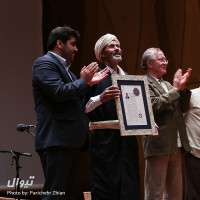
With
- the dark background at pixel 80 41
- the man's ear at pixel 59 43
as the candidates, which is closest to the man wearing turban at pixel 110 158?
the man's ear at pixel 59 43

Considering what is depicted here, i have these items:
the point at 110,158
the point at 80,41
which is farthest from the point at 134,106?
the point at 80,41

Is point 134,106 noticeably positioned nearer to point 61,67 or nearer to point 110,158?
point 110,158

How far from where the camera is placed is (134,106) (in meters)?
3.30

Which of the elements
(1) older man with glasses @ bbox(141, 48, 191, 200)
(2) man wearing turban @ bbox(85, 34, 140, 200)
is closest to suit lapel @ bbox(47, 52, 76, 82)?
(2) man wearing turban @ bbox(85, 34, 140, 200)

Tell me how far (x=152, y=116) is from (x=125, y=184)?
1.58 ft

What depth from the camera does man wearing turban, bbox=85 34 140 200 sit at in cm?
325

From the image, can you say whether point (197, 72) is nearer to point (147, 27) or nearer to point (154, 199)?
point (147, 27)

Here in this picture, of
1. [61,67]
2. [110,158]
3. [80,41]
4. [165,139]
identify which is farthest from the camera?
[80,41]

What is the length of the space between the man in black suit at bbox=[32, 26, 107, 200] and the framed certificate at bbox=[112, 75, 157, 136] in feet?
0.87

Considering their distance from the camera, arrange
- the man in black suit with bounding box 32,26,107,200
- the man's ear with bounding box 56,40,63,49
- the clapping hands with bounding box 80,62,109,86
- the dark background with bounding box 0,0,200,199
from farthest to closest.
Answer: the dark background with bounding box 0,0,200,199, the man's ear with bounding box 56,40,63,49, the clapping hands with bounding box 80,62,109,86, the man in black suit with bounding box 32,26,107,200

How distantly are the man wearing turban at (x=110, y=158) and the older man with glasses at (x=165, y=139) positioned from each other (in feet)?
0.96

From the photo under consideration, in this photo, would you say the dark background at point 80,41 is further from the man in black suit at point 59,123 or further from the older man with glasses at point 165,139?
the man in black suit at point 59,123

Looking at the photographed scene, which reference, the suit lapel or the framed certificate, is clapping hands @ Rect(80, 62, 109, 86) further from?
the framed certificate

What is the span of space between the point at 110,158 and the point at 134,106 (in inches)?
14.7
